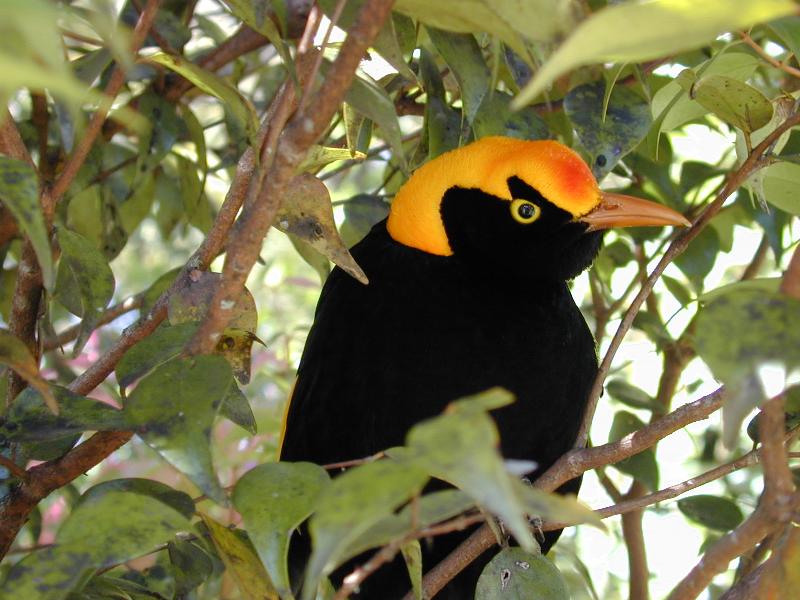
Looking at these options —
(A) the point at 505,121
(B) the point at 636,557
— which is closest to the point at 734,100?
(A) the point at 505,121

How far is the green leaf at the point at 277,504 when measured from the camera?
32.5 inches

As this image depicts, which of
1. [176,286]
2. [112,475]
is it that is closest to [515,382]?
[176,286]

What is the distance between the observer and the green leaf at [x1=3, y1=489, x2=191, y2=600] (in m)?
0.84

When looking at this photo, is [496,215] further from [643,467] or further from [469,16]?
[469,16]

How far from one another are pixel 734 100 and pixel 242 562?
26.6 inches

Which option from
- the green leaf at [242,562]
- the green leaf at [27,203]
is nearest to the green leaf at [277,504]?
the green leaf at [242,562]

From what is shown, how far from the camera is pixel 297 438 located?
5.43ft

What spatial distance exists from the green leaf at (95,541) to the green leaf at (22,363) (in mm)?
93

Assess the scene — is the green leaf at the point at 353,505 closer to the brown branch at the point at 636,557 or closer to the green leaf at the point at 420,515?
the green leaf at the point at 420,515

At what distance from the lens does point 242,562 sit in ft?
3.29

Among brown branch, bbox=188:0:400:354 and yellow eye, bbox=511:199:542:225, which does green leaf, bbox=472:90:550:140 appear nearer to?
yellow eye, bbox=511:199:542:225

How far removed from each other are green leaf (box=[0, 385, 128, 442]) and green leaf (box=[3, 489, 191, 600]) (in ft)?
0.36

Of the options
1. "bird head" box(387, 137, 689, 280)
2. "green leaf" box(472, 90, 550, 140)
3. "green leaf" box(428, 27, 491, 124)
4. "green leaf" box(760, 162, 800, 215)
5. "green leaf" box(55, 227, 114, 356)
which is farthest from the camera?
"bird head" box(387, 137, 689, 280)

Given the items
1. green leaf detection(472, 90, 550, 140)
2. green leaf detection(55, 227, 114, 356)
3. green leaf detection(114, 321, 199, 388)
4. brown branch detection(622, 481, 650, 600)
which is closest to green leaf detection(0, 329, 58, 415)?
green leaf detection(114, 321, 199, 388)
